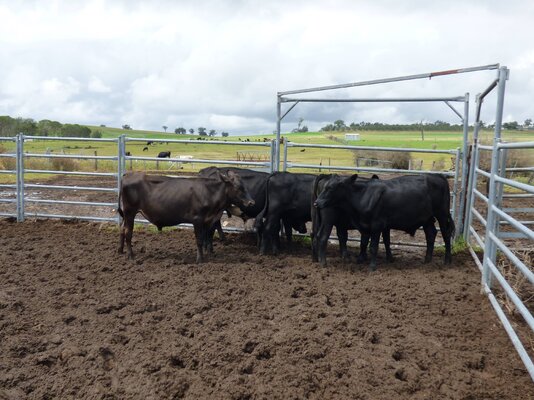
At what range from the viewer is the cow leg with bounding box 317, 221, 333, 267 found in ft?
23.1

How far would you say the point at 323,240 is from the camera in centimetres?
711

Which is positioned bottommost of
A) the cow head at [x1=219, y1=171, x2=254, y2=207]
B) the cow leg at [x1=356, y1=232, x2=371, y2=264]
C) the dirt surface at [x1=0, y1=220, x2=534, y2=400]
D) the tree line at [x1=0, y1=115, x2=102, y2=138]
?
the dirt surface at [x1=0, y1=220, x2=534, y2=400]

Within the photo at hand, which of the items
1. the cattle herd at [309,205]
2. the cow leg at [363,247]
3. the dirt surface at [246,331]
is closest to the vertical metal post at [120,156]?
the cattle herd at [309,205]

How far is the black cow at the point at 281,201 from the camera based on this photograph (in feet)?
25.4

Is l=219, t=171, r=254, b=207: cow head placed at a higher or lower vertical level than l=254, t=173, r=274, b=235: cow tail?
higher

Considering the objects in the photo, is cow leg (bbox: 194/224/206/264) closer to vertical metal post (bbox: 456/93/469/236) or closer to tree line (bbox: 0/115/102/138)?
vertical metal post (bbox: 456/93/469/236)

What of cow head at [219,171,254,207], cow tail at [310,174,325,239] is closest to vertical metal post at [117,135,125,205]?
cow head at [219,171,254,207]

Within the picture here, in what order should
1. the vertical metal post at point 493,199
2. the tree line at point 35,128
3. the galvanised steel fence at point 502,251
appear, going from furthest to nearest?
the tree line at point 35,128 < the vertical metal post at point 493,199 < the galvanised steel fence at point 502,251

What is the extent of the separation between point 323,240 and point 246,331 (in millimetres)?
2896

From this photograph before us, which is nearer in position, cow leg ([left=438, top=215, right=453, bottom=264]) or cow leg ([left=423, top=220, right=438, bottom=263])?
cow leg ([left=438, top=215, right=453, bottom=264])

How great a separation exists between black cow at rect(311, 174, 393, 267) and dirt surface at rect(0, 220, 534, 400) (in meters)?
0.28

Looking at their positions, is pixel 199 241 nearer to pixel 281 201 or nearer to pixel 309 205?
pixel 281 201

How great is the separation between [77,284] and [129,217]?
171 cm

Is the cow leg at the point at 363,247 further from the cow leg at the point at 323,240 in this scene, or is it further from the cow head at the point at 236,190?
the cow head at the point at 236,190
